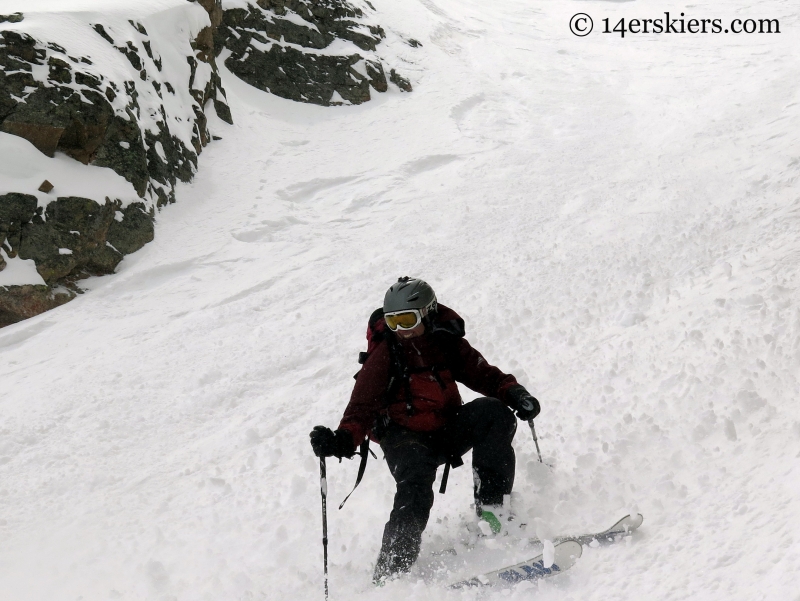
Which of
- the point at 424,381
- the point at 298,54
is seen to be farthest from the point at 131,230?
the point at 298,54

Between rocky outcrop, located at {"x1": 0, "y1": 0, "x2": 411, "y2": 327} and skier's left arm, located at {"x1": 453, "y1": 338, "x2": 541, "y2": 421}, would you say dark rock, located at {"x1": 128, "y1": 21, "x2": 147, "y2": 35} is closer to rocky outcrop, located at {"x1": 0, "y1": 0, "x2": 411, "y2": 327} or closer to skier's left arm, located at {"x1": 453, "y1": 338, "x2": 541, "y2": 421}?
rocky outcrop, located at {"x1": 0, "y1": 0, "x2": 411, "y2": 327}

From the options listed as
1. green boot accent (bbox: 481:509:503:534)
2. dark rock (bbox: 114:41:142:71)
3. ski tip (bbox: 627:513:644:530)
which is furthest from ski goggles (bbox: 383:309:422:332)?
dark rock (bbox: 114:41:142:71)

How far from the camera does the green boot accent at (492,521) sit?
338cm

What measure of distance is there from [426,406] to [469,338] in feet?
9.42

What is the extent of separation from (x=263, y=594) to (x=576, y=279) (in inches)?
193

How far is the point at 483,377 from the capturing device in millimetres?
3682

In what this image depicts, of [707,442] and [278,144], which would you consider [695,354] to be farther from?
[278,144]

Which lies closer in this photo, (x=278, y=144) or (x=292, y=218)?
(x=292, y=218)

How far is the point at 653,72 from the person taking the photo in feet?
62.1

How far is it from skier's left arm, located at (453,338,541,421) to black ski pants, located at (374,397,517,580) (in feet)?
0.25

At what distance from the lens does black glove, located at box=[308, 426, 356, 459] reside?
3.23 meters

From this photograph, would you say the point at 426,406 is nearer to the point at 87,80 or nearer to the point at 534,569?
the point at 534,569

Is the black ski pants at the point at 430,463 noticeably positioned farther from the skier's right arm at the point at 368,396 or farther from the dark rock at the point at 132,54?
the dark rock at the point at 132,54

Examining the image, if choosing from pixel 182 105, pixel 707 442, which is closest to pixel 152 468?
pixel 707 442
